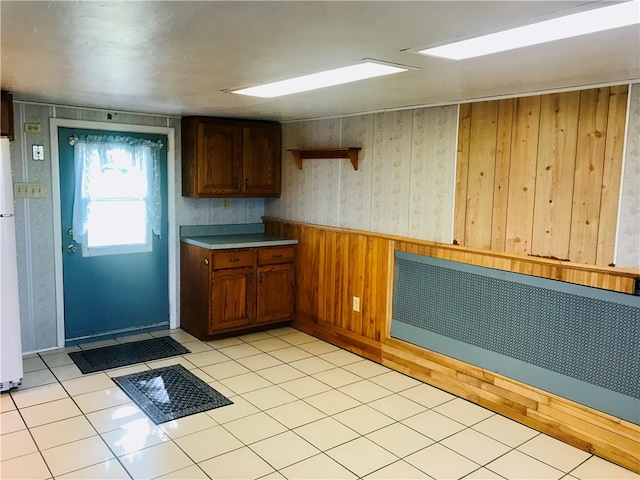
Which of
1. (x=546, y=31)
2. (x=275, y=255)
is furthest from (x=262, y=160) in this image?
(x=546, y=31)

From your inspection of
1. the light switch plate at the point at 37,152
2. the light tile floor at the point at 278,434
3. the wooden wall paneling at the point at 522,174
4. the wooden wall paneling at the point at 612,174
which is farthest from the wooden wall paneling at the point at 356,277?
the light switch plate at the point at 37,152

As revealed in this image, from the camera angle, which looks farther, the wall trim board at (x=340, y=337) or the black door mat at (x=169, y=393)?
the wall trim board at (x=340, y=337)

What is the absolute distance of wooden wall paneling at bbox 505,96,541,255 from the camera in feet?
10.3

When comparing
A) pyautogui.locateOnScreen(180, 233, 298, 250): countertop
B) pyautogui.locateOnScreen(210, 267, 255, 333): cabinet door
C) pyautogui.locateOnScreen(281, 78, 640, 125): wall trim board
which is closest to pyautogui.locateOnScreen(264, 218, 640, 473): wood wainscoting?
pyautogui.locateOnScreen(180, 233, 298, 250): countertop

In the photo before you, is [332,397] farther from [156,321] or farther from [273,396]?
[156,321]

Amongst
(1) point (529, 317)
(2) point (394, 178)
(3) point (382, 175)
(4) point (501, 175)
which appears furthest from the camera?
(3) point (382, 175)

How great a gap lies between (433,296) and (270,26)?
2541 millimetres

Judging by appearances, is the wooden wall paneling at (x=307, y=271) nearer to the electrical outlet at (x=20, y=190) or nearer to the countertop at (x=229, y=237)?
the countertop at (x=229, y=237)

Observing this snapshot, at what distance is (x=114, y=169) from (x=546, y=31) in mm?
3819

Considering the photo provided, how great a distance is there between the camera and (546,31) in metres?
1.83

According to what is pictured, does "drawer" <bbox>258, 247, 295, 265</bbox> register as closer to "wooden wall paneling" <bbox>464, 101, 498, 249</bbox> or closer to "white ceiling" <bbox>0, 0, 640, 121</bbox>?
"white ceiling" <bbox>0, 0, 640, 121</bbox>

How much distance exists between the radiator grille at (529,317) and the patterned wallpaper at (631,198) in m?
0.23

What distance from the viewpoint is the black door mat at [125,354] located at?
4.04 m

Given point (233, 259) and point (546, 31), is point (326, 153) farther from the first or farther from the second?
point (546, 31)
